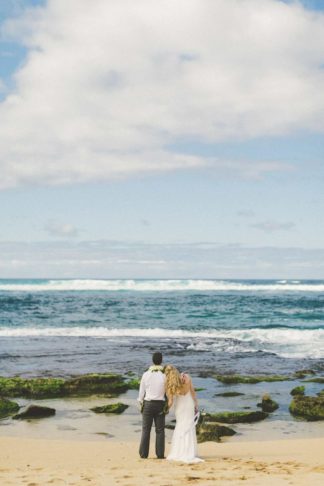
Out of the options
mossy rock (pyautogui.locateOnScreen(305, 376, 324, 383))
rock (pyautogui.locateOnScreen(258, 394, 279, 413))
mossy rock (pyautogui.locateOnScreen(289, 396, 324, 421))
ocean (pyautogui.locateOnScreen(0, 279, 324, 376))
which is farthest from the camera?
ocean (pyautogui.locateOnScreen(0, 279, 324, 376))

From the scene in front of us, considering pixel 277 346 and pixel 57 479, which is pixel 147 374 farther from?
pixel 277 346

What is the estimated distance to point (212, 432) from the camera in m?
11.8

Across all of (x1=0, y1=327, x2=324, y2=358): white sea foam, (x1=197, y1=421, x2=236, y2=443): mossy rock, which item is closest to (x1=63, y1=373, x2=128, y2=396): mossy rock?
(x1=197, y1=421, x2=236, y2=443): mossy rock

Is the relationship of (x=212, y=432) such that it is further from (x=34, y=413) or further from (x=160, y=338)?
(x=160, y=338)

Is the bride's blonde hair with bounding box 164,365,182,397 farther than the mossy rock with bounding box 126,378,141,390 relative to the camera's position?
No

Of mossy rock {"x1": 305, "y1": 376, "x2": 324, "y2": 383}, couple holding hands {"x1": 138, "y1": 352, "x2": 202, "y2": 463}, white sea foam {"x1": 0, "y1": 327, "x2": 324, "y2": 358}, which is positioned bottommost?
mossy rock {"x1": 305, "y1": 376, "x2": 324, "y2": 383}

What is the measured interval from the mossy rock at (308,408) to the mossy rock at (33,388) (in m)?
6.57

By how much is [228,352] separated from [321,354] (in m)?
4.13

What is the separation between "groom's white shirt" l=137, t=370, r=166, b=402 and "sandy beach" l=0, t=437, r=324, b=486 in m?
1.13

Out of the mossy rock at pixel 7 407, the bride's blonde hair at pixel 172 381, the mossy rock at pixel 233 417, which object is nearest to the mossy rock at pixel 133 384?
the mossy rock at pixel 7 407

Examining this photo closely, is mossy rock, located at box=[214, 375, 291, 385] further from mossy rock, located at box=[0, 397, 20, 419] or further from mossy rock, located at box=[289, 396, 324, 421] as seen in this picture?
mossy rock, located at box=[0, 397, 20, 419]

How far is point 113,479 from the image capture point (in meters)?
8.42

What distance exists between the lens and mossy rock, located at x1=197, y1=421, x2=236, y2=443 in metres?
11.7

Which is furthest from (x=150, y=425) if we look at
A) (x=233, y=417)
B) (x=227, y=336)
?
(x=227, y=336)
